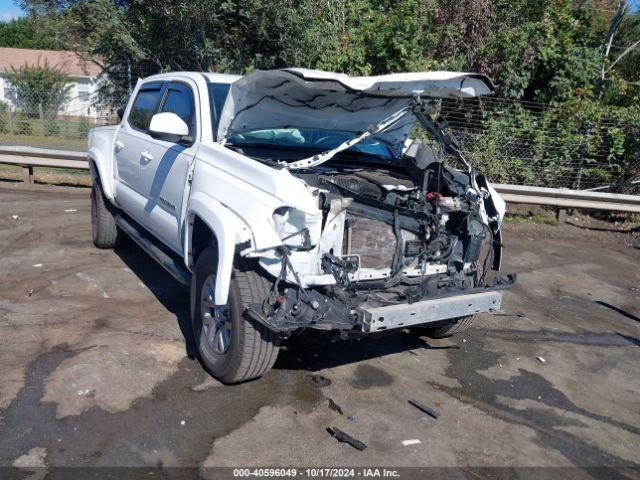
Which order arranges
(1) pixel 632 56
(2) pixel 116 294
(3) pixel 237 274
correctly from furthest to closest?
(1) pixel 632 56 → (2) pixel 116 294 → (3) pixel 237 274

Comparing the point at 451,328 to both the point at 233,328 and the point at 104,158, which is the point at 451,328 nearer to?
the point at 233,328

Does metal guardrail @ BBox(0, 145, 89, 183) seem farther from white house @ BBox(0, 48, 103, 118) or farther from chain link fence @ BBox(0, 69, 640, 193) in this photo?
chain link fence @ BBox(0, 69, 640, 193)

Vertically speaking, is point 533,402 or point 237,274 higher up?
point 237,274

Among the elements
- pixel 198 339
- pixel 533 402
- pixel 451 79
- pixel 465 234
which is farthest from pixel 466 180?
pixel 198 339

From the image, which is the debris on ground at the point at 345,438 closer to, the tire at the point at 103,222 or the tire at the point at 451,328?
the tire at the point at 451,328

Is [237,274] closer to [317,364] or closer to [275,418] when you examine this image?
[275,418]

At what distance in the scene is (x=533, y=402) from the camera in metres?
4.38

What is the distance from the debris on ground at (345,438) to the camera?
357 cm

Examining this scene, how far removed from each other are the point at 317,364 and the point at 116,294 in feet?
7.49

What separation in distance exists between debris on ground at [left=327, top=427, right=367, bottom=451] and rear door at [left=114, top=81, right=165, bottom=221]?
2.87m

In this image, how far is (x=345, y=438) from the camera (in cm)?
Result: 364

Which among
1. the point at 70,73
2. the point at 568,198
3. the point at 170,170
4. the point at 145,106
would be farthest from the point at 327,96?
the point at 70,73

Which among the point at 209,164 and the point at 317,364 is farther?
the point at 317,364

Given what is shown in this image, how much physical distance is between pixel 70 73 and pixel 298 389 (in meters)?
34.7
